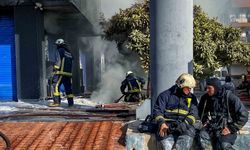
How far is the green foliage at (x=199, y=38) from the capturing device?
541 inches

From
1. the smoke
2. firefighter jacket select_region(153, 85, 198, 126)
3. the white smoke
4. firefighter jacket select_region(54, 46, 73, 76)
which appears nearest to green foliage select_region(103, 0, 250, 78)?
the smoke

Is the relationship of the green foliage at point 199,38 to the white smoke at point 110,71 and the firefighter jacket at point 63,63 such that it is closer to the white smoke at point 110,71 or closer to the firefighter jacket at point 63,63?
the white smoke at point 110,71

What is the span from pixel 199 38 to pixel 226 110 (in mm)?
8418

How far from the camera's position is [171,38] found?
23.3 ft

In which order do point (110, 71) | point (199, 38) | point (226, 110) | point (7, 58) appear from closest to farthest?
point (226, 110), point (7, 58), point (199, 38), point (110, 71)

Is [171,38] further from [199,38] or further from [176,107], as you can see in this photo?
[199,38]

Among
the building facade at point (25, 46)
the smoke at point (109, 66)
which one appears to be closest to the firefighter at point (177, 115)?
the building facade at point (25, 46)

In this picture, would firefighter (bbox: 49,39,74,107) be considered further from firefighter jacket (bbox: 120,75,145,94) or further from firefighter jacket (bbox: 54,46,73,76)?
firefighter jacket (bbox: 120,75,145,94)

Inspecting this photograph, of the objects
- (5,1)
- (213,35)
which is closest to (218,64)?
(213,35)

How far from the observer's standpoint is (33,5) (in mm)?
12555

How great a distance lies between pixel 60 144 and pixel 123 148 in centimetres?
103

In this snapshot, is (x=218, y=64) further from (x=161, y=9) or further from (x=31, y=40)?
(x=161, y=9)

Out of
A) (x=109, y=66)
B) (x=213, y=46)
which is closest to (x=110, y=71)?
(x=109, y=66)

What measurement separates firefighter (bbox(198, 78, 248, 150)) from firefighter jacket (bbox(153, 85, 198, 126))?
239mm
